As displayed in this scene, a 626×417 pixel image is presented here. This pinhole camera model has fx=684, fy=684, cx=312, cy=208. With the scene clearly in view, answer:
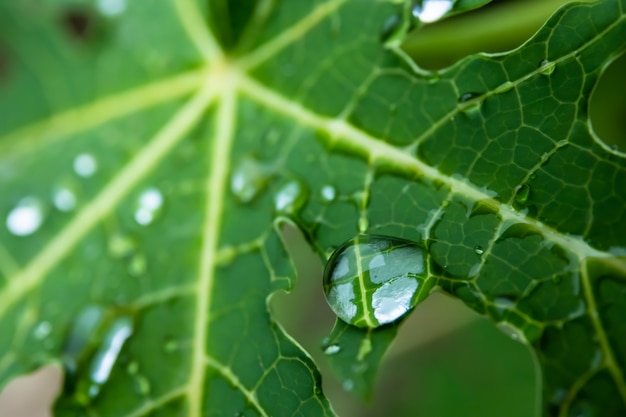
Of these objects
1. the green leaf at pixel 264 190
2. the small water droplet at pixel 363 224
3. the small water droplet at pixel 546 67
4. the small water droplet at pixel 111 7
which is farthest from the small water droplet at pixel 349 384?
the small water droplet at pixel 111 7

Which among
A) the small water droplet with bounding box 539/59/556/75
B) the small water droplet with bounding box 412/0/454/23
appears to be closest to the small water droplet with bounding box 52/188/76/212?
the small water droplet with bounding box 412/0/454/23

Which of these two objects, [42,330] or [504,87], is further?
[42,330]

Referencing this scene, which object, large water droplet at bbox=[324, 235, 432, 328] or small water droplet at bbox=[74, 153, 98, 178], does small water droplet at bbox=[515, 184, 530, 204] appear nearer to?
large water droplet at bbox=[324, 235, 432, 328]

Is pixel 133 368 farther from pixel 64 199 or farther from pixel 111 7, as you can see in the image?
pixel 111 7

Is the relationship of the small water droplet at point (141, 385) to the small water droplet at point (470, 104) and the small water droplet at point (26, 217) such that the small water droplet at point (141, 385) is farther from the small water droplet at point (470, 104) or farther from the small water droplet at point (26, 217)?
the small water droplet at point (470, 104)

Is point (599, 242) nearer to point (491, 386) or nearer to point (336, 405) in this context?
point (491, 386)

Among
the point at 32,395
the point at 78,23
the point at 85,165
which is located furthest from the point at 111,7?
the point at 32,395

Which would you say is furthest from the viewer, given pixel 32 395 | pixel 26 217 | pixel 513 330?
pixel 32 395
